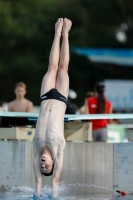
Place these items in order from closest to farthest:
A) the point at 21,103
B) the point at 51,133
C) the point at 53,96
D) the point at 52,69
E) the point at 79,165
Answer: the point at 51,133, the point at 53,96, the point at 52,69, the point at 79,165, the point at 21,103

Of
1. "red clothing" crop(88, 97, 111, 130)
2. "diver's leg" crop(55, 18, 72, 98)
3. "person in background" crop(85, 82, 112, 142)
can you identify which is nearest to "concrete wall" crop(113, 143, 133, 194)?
"diver's leg" crop(55, 18, 72, 98)

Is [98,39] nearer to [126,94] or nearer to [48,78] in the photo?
[126,94]

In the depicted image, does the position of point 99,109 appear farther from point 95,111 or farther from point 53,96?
point 53,96

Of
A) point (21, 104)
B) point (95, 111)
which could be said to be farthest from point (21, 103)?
point (95, 111)

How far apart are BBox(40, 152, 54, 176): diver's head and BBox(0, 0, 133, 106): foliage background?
37562 mm

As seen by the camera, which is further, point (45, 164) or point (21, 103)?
point (21, 103)

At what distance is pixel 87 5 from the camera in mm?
51938

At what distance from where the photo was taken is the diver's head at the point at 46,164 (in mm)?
12445

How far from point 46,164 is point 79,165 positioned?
1840 mm

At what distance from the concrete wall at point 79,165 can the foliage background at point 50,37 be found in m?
35.9

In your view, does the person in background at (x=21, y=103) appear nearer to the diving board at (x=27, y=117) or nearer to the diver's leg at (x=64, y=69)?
the diving board at (x=27, y=117)

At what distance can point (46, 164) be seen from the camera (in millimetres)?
12445

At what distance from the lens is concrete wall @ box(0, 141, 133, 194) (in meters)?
14.0

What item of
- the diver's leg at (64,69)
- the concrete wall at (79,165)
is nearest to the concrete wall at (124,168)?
the concrete wall at (79,165)
